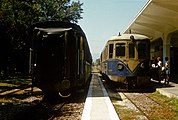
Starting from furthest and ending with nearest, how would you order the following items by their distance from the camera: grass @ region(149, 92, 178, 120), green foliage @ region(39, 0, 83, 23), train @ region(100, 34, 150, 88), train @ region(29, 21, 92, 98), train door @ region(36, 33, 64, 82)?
1. green foliage @ region(39, 0, 83, 23)
2. train @ region(100, 34, 150, 88)
3. train door @ region(36, 33, 64, 82)
4. train @ region(29, 21, 92, 98)
5. grass @ region(149, 92, 178, 120)

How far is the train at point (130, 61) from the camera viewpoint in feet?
57.4

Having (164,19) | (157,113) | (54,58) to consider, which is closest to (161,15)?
(164,19)

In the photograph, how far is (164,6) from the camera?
827 inches

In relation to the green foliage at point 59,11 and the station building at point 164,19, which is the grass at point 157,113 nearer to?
the station building at point 164,19

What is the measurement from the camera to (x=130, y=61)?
57.6ft

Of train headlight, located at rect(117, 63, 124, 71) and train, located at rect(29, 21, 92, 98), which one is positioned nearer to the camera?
train, located at rect(29, 21, 92, 98)

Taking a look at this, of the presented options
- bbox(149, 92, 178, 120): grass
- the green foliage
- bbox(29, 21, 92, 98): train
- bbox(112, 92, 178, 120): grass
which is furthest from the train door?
the green foliage

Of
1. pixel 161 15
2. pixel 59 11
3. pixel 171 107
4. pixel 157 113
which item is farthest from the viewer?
pixel 59 11

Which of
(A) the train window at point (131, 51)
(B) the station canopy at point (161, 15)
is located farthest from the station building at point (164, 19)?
(A) the train window at point (131, 51)

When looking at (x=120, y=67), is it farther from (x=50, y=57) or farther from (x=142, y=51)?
(x=50, y=57)

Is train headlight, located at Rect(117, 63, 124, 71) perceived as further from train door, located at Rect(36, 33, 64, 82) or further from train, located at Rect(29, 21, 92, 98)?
train door, located at Rect(36, 33, 64, 82)

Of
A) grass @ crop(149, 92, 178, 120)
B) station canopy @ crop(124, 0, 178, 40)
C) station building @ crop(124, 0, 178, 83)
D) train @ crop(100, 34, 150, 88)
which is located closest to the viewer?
grass @ crop(149, 92, 178, 120)

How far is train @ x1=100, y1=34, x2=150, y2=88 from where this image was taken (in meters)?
17.5

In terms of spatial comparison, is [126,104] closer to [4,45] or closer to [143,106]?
[143,106]
